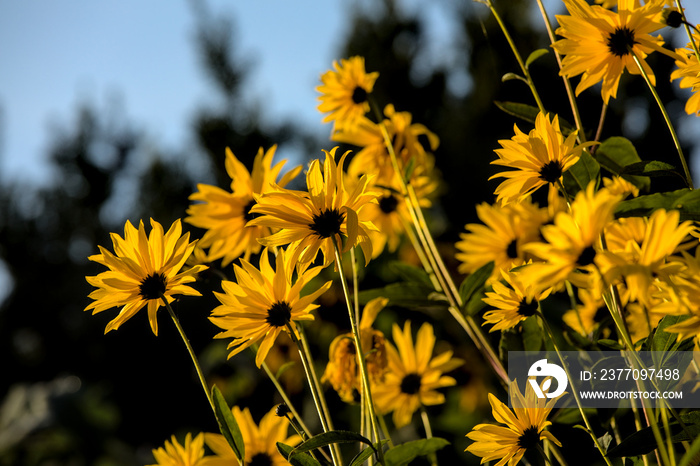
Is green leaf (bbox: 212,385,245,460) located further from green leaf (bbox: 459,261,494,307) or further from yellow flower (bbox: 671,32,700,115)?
yellow flower (bbox: 671,32,700,115)

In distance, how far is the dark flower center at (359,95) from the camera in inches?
31.3

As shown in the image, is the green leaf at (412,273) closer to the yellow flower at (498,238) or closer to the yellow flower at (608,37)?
the yellow flower at (498,238)

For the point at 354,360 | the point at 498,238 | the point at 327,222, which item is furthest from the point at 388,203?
the point at 327,222

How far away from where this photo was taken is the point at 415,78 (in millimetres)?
9273

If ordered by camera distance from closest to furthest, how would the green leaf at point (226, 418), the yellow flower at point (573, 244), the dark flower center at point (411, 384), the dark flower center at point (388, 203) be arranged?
the yellow flower at point (573, 244) → the green leaf at point (226, 418) → the dark flower center at point (411, 384) → the dark flower center at point (388, 203)

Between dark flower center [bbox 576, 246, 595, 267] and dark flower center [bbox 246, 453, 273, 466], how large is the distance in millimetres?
436

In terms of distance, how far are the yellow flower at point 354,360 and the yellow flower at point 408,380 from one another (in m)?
0.08

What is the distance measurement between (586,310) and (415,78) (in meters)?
9.00

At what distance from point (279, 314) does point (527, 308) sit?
0.68 ft

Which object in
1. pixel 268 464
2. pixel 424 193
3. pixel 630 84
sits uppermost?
pixel 424 193

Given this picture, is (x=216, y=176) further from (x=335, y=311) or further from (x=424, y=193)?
(x=424, y=193)

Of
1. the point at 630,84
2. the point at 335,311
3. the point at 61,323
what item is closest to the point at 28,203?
the point at 61,323

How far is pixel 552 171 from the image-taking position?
17.6 inches

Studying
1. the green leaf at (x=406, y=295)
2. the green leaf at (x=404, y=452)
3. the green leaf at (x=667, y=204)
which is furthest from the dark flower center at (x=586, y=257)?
the green leaf at (x=406, y=295)
